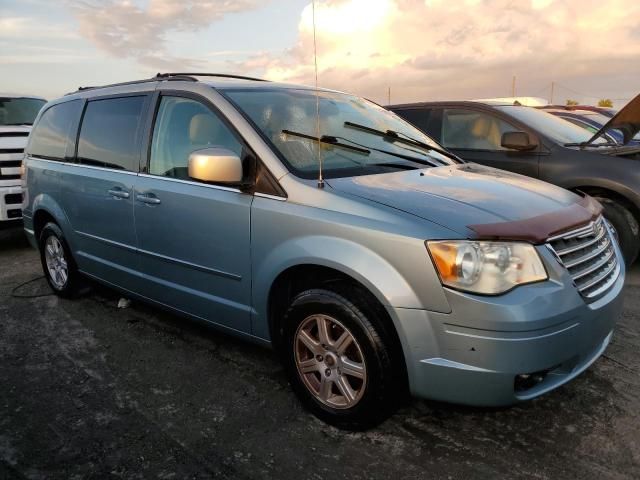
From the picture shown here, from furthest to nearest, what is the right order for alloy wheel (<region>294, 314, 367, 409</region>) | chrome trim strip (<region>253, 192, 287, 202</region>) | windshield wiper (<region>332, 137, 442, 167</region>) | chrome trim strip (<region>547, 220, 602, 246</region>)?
windshield wiper (<region>332, 137, 442, 167</region>)
chrome trim strip (<region>253, 192, 287, 202</region>)
alloy wheel (<region>294, 314, 367, 409</region>)
chrome trim strip (<region>547, 220, 602, 246</region>)

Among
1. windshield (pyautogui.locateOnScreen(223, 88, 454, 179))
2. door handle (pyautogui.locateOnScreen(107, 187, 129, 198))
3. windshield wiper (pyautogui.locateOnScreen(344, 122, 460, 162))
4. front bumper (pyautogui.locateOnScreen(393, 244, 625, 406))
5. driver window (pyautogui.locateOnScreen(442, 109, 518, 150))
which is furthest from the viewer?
driver window (pyautogui.locateOnScreen(442, 109, 518, 150))

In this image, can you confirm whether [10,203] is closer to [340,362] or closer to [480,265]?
[340,362]

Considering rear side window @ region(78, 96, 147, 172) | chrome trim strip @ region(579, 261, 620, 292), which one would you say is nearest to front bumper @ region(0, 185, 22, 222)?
rear side window @ region(78, 96, 147, 172)

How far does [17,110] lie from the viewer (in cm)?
838

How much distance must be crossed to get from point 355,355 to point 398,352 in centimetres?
23

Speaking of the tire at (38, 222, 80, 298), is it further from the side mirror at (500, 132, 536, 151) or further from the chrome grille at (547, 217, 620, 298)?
the side mirror at (500, 132, 536, 151)

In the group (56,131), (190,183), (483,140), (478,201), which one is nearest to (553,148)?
(483,140)

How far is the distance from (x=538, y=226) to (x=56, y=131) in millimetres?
4075

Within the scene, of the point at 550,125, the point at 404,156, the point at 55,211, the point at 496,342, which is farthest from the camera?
the point at 550,125

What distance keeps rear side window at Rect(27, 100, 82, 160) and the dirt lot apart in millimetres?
1713

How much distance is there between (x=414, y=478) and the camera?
2.35 metres

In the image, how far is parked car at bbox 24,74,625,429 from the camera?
7.52 feet

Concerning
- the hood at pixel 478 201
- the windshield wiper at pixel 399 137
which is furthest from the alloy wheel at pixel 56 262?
the hood at pixel 478 201

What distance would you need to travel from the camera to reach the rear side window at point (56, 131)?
4.55m
